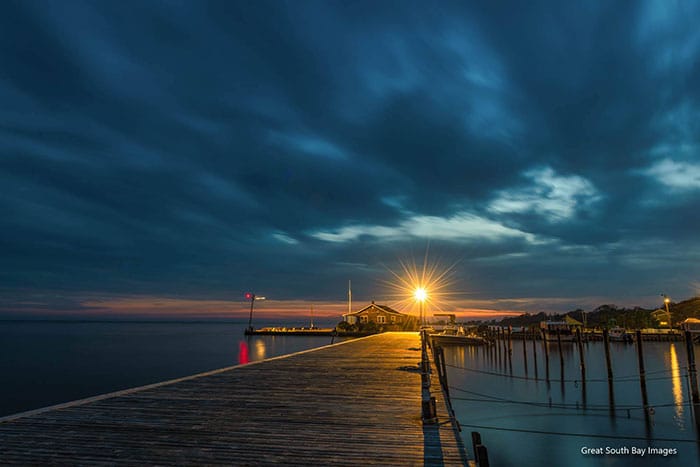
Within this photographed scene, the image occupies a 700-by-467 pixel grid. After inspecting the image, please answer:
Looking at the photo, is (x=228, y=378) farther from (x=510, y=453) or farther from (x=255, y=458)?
(x=510, y=453)

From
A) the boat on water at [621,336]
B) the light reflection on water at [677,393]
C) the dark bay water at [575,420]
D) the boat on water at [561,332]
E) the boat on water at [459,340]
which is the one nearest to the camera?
the dark bay water at [575,420]

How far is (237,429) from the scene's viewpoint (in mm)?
8461

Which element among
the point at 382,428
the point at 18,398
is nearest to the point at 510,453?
the point at 382,428

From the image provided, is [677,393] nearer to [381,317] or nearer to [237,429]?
[237,429]

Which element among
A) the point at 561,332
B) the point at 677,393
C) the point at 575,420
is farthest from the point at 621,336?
the point at 575,420

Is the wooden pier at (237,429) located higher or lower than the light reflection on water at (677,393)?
higher

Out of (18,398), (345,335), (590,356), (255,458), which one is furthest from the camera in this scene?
(345,335)

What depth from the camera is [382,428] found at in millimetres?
8570

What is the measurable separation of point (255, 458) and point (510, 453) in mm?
17114

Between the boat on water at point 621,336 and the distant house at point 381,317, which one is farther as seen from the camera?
the distant house at point 381,317

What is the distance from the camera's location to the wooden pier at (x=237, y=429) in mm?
6871

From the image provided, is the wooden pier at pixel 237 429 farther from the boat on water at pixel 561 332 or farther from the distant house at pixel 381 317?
the boat on water at pixel 561 332

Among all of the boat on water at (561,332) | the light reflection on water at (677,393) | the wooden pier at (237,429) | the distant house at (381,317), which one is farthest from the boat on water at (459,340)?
the wooden pier at (237,429)

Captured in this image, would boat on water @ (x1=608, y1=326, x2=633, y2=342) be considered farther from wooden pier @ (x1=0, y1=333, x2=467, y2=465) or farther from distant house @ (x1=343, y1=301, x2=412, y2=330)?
wooden pier @ (x1=0, y1=333, x2=467, y2=465)
